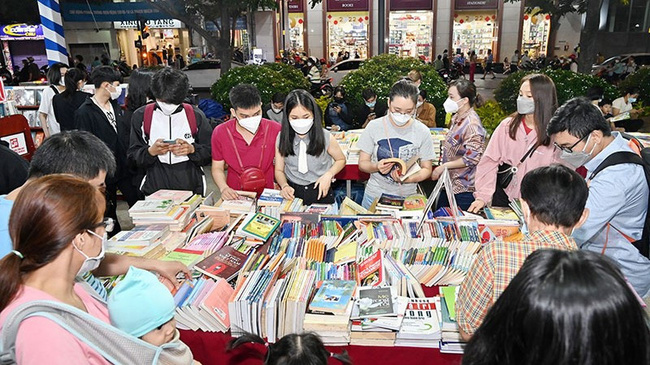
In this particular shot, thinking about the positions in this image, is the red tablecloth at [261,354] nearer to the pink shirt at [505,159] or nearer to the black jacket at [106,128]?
the pink shirt at [505,159]

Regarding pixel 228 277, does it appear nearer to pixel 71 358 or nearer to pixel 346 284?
pixel 346 284

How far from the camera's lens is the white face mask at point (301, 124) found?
11.1 feet

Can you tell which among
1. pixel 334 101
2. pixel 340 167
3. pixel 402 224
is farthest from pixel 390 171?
pixel 334 101

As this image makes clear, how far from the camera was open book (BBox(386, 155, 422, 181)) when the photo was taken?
335 cm

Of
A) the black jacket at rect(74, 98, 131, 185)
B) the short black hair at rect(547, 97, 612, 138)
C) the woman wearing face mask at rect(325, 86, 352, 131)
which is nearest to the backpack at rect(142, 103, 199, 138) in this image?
the black jacket at rect(74, 98, 131, 185)

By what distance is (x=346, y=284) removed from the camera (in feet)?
7.46

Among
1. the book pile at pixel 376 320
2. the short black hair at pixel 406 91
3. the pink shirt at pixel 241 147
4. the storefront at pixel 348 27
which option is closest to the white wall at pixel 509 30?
the storefront at pixel 348 27

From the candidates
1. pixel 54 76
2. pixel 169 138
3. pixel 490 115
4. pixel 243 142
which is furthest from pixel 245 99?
pixel 490 115

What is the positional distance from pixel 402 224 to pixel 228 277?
45.7 inches

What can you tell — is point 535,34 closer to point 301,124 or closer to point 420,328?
point 301,124

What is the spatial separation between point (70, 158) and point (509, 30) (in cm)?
2363

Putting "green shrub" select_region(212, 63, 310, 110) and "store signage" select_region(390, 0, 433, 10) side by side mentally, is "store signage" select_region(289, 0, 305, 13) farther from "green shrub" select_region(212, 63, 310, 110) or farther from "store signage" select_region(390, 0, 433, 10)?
"green shrub" select_region(212, 63, 310, 110)

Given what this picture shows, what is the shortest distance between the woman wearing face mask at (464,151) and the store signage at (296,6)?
20.2 metres

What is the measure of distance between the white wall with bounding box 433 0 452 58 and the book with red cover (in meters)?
21.9
